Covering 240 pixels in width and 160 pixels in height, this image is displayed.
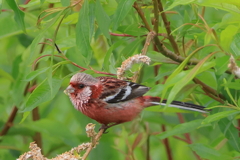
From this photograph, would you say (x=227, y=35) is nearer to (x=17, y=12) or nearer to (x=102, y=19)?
(x=102, y=19)

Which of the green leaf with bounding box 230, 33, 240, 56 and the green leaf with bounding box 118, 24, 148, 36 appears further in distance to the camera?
the green leaf with bounding box 118, 24, 148, 36

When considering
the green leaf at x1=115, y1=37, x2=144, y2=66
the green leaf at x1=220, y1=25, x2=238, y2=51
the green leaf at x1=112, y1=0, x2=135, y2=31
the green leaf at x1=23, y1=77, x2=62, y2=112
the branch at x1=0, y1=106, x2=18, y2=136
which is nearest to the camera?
the green leaf at x1=220, y1=25, x2=238, y2=51

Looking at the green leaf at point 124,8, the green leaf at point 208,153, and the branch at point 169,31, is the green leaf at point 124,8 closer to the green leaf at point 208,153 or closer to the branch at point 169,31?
the branch at point 169,31

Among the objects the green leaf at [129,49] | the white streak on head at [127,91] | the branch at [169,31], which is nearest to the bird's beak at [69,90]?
the white streak on head at [127,91]

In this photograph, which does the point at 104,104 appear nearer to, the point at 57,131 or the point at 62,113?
the point at 57,131

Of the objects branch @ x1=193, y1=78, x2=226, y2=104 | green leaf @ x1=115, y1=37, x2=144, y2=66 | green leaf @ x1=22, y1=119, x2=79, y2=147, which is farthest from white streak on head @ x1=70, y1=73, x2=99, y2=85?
branch @ x1=193, y1=78, x2=226, y2=104

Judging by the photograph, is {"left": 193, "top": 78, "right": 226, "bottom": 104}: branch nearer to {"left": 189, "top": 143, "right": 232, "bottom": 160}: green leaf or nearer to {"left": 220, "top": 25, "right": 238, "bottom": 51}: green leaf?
{"left": 189, "top": 143, "right": 232, "bottom": 160}: green leaf

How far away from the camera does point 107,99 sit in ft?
16.6

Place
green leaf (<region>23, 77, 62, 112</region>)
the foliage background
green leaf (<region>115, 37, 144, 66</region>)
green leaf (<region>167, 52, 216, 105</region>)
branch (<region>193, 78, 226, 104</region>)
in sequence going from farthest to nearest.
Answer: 1. green leaf (<region>115, 37, 144, 66</region>)
2. branch (<region>193, 78, 226, 104</region>)
3. green leaf (<region>23, 77, 62, 112</region>)
4. the foliage background
5. green leaf (<region>167, 52, 216, 105</region>)

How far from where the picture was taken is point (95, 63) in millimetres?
5254

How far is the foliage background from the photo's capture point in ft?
9.64

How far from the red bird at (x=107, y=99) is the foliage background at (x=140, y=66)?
0.59ft

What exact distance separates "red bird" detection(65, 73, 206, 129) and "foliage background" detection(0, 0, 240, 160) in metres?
0.18

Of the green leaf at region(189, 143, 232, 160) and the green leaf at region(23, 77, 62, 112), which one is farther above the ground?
the green leaf at region(23, 77, 62, 112)
